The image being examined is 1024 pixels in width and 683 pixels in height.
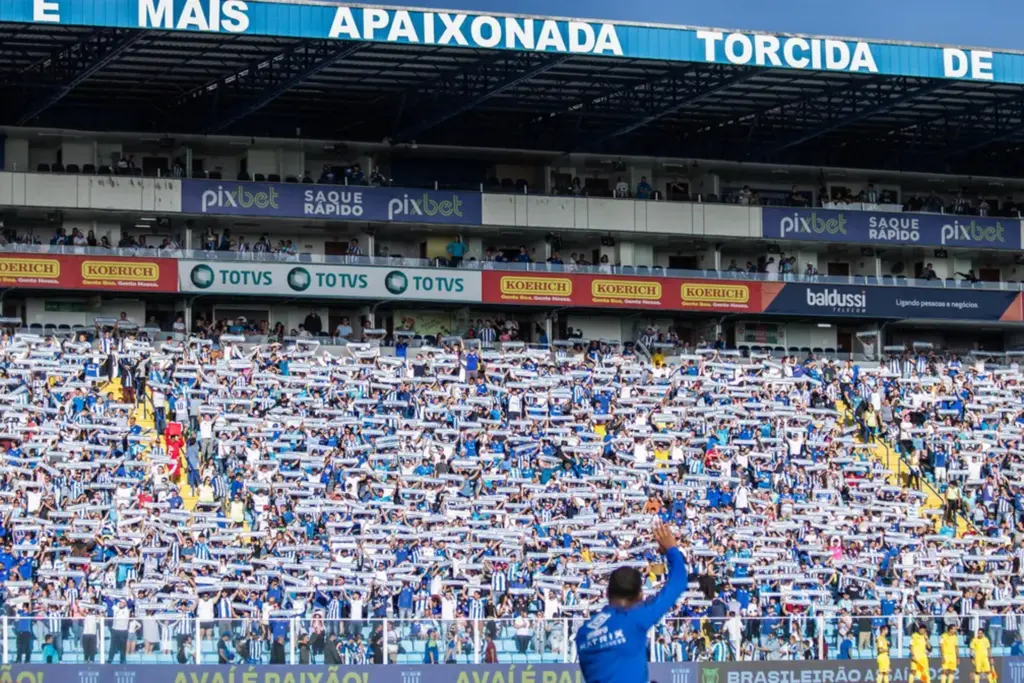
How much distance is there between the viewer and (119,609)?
106ft

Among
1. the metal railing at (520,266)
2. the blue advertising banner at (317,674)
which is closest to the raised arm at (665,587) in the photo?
the blue advertising banner at (317,674)

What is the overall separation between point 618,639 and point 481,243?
4723 cm

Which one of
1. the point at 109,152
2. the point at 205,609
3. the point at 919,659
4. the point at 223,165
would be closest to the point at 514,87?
the point at 223,165

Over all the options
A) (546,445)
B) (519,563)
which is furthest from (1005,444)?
(519,563)

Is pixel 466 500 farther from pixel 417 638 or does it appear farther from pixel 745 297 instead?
pixel 745 297

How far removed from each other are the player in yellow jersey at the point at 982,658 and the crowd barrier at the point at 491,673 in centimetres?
20

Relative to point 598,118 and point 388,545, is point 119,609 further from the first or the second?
point 598,118

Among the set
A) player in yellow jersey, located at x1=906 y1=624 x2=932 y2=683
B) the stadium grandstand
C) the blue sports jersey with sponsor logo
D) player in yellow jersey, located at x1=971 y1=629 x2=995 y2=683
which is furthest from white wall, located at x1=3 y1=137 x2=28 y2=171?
the blue sports jersey with sponsor logo

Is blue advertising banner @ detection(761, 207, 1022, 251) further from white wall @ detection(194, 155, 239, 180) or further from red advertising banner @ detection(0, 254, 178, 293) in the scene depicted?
red advertising banner @ detection(0, 254, 178, 293)

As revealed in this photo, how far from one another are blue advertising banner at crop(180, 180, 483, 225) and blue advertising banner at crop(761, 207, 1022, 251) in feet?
33.0

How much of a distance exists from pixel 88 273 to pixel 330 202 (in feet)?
24.2

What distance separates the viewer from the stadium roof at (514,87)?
47.5 meters

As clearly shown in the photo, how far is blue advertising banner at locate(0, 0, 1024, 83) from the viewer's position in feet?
149

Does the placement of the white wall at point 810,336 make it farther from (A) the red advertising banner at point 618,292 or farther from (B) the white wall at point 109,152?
(B) the white wall at point 109,152
